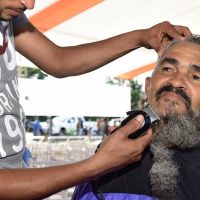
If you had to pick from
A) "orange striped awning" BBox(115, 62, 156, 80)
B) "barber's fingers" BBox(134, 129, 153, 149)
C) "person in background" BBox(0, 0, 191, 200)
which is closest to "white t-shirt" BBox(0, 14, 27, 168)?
"person in background" BBox(0, 0, 191, 200)

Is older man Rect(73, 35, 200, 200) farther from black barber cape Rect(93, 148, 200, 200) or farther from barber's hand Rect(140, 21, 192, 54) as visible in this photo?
barber's hand Rect(140, 21, 192, 54)

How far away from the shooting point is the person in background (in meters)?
0.89

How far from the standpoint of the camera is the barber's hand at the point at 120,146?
89cm

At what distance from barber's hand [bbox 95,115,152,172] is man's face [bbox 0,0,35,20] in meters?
0.41

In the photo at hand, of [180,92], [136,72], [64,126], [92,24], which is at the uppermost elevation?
[92,24]

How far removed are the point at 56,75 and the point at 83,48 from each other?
144 millimetres

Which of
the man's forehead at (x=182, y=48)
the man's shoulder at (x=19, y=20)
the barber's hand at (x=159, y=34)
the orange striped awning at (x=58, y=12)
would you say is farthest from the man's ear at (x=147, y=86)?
the orange striped awning at (x=58, y=12)

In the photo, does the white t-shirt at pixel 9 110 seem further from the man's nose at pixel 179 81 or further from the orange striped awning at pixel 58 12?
the orange striped awning at pixel 58 12

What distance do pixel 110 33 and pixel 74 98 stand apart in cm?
155

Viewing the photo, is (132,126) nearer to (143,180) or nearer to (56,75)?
(143,180)

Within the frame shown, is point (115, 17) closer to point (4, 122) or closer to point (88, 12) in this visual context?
point (88, 12)

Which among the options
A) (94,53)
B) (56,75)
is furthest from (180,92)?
(56,75)

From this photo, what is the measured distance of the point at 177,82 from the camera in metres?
1.46

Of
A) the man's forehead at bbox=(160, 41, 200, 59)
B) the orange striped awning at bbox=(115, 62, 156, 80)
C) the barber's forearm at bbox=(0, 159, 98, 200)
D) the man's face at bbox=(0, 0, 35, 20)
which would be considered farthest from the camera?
the orange striped awning at bbox=(115, 62, 156, 80)
